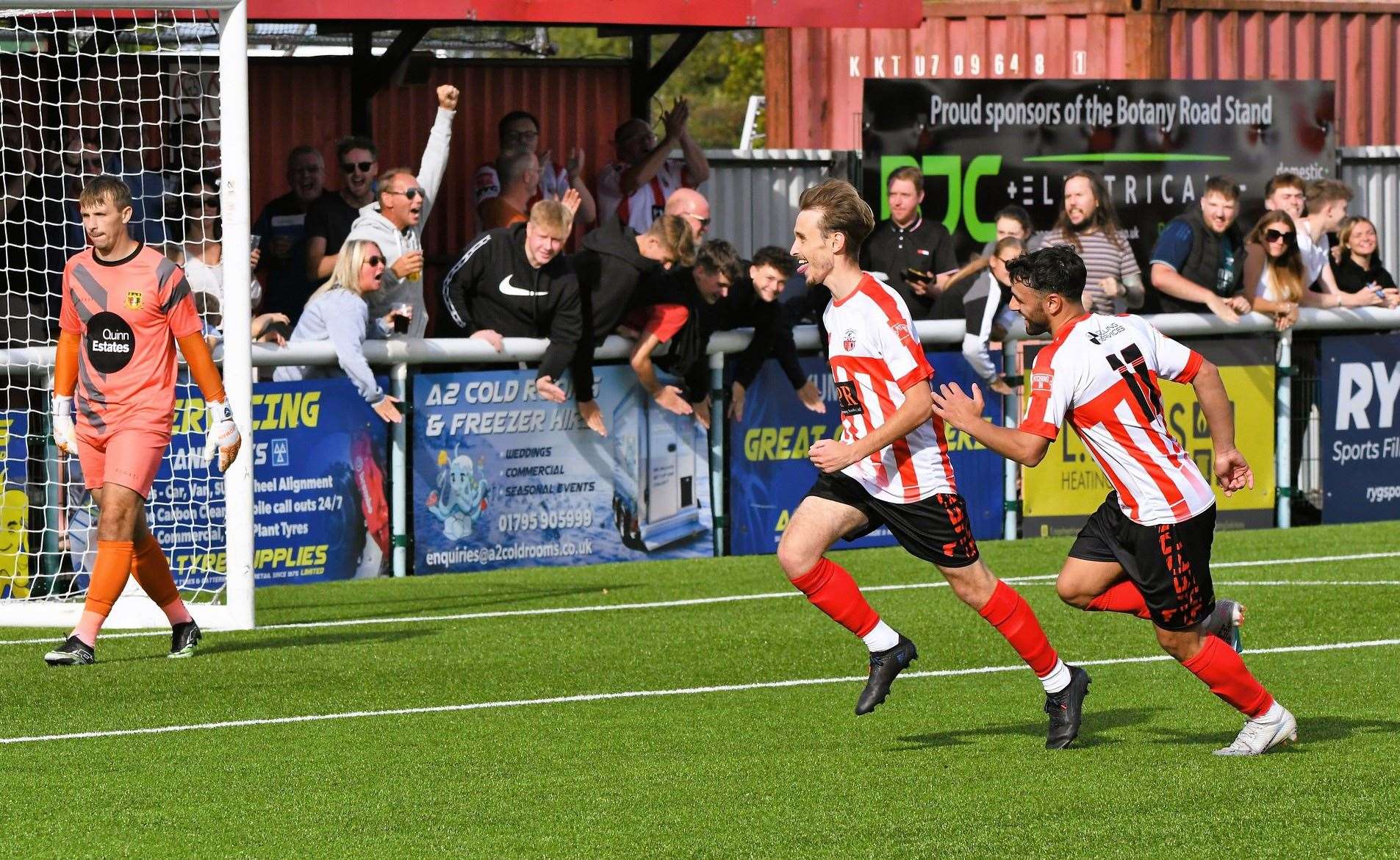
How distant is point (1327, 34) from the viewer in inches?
825

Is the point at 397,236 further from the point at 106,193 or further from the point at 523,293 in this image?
the point at 106,193

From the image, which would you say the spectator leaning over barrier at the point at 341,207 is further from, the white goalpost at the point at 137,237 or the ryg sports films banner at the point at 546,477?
the ryg sports films banner at the point at 546,477

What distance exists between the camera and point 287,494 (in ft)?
40.0

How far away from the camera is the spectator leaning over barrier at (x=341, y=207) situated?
13.3m

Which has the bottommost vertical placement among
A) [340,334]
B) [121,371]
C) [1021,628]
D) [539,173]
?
[1021,628]

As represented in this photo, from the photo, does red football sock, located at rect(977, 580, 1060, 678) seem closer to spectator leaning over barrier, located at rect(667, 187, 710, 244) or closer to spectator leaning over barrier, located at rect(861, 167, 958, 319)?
spectator leaning over barrier, located at rect(667, 187, 710, 244)

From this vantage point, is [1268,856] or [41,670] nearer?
[1268,856]

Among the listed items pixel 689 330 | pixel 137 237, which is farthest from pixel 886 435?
pixel 137 237

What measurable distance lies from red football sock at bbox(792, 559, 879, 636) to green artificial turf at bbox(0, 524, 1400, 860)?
427mm

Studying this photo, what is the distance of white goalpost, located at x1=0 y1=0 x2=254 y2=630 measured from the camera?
10641 mm

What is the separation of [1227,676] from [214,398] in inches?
178

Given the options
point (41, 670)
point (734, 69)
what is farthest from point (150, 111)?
point (734, 69)

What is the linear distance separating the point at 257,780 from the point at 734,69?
34342 mm

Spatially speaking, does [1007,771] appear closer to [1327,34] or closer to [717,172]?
[717,172]
